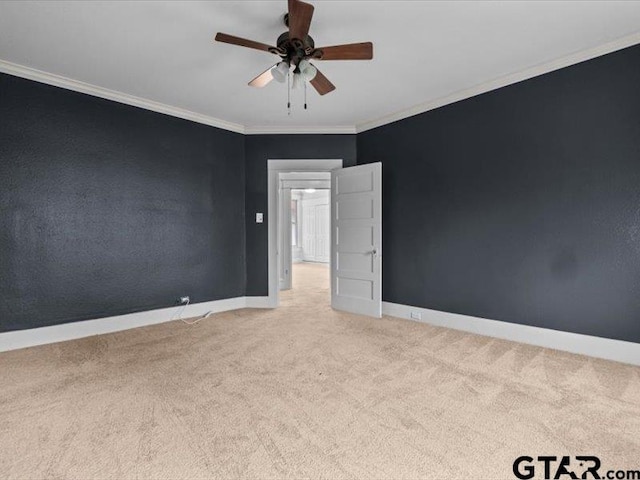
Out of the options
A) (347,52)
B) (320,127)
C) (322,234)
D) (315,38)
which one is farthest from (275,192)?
(322,234)

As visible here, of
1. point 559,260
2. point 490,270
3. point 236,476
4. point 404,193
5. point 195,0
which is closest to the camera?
point 236,476

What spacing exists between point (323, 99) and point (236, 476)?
3.71 meters

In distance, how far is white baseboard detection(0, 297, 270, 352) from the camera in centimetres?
317

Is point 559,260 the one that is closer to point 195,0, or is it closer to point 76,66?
point 195,0

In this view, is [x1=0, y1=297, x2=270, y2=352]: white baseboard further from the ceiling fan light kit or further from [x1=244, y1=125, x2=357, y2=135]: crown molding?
the ceiling fan light kit

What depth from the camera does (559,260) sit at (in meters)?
3.09

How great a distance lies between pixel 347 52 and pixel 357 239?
8.49 ft

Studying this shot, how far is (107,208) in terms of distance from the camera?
372 cm

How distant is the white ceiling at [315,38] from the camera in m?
2.38

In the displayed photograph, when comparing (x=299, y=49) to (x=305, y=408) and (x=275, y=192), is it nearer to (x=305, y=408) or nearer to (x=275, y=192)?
(x=305, y=408)

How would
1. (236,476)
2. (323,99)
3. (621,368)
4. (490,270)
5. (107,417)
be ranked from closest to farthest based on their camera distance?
(236,476) → (107,417) → (621,368) → (490,270) → (323,99)

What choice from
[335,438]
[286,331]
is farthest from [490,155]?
[335,438]

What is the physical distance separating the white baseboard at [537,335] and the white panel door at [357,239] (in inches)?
21.3

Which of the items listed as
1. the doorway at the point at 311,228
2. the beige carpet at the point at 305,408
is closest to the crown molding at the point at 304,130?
the beige carpet at the point at 305,408
